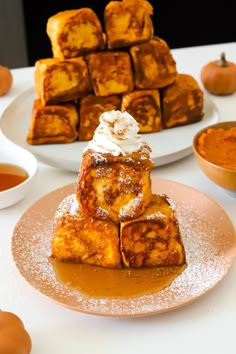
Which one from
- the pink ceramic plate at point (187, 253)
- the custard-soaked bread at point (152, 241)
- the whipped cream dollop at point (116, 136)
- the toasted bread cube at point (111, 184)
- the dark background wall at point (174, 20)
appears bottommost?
the dark background wall at point (174, 20)

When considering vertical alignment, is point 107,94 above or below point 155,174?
above

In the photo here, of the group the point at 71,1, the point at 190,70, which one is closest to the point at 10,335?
the point at 190,70

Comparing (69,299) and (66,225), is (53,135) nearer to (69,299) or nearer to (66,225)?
(66,225)

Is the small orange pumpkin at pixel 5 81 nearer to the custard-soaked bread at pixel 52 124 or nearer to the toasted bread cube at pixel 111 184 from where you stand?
the custard-soaked bread at pixel 52 124

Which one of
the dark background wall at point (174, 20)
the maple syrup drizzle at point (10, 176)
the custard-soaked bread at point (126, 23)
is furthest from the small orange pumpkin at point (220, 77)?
the dark background wall at point (174, 20)

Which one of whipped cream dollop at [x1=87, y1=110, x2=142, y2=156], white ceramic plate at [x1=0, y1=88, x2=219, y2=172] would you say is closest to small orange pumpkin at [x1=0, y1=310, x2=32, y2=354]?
whipped cream dollop at [x1=87, y1=110, x2=142, y2=156]

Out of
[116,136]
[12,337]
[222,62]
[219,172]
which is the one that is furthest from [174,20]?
[12,337]
